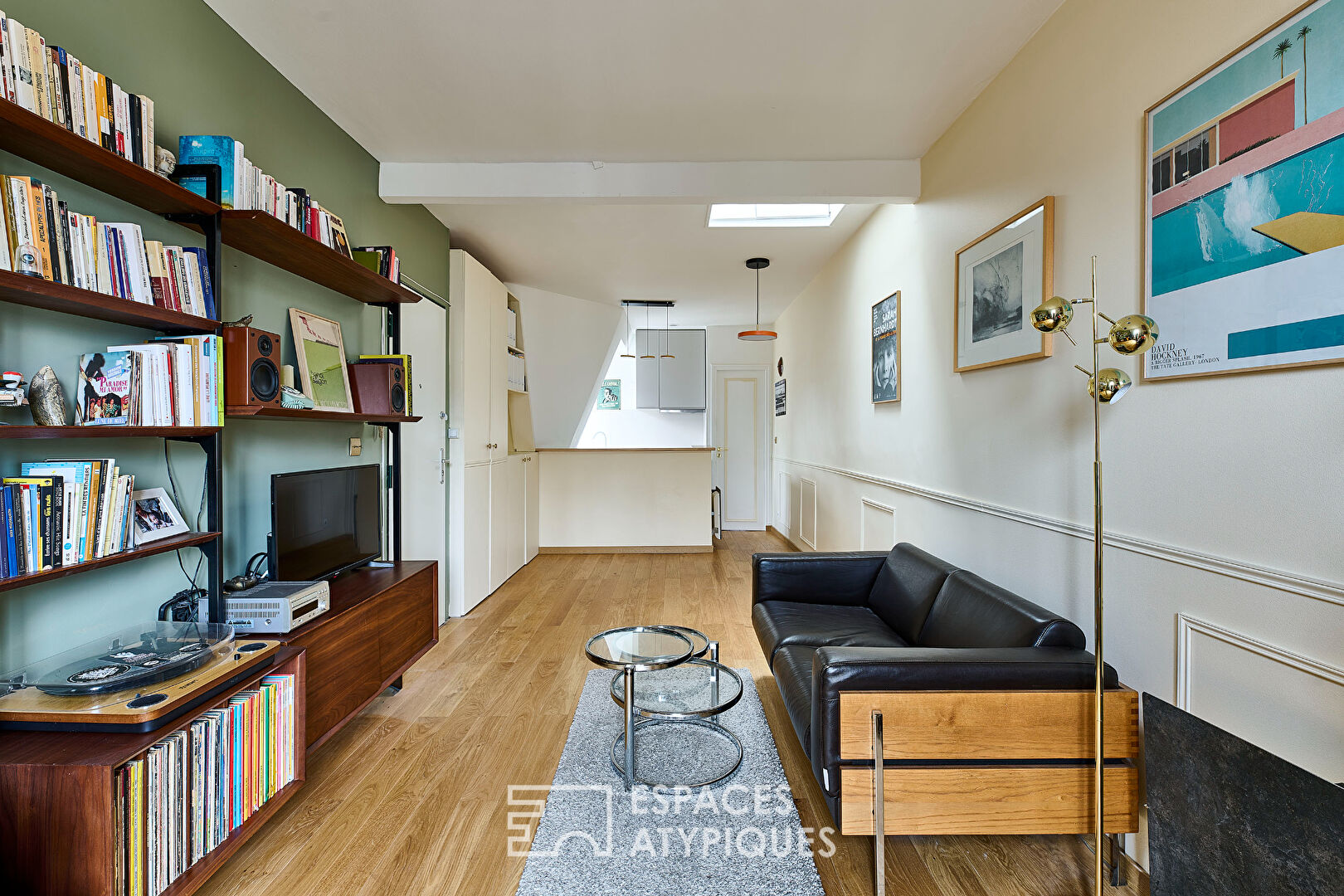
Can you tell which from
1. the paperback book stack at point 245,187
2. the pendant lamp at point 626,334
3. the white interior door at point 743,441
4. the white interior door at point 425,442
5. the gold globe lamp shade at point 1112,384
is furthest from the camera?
the white interior door at point 743,441

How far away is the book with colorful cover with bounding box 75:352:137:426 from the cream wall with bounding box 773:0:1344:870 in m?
2.72

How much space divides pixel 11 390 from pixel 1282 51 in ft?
9.40

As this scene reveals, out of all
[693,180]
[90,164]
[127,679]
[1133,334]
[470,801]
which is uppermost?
[693,180]

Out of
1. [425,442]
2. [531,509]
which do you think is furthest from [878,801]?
[531,509]

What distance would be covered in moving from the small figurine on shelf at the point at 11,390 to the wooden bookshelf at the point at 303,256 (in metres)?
0.80

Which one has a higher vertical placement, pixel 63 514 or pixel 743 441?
pixel 743 441

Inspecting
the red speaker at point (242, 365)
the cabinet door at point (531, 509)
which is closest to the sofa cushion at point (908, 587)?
the red speaker at point (242, 365)

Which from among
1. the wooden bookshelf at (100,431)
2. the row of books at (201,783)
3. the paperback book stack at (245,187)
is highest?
the paperback book stack at (245,187)

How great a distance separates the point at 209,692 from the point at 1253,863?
7.30 ft

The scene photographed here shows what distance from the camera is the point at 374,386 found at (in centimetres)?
307

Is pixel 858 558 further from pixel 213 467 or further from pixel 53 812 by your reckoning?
pixel 53 812

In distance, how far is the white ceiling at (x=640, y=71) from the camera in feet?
7.14

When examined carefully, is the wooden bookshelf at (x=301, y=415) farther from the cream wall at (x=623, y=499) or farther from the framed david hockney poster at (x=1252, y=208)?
the cream wall at (x=623, y=499)

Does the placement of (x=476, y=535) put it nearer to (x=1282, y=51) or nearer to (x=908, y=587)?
(x=908, y=587)
